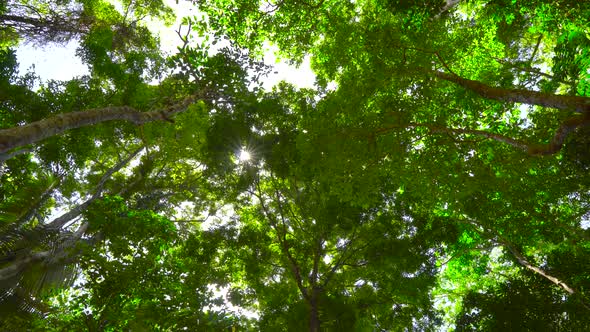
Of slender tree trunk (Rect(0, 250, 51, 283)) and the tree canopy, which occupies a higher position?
the tree canopy

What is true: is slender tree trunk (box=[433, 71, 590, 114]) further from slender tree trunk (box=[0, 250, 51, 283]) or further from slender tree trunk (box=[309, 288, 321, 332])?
slender tree trunk (box=[0, 250, 51, 283])

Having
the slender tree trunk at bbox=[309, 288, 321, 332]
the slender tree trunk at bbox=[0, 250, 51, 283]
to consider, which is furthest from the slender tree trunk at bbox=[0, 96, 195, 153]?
the slender tree trunk at bbox=[309, 288, 321, 332]

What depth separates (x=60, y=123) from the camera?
5.41 m

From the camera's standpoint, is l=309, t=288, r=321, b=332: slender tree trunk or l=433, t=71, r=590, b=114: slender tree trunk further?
l=309, t=288, r=321, b=332: slender tree trunk

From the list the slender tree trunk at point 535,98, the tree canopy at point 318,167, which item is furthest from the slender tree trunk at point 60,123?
the slender tree trunk at point 535,98

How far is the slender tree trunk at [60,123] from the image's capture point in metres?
4.45

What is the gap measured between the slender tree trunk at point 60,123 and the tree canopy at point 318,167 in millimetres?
40

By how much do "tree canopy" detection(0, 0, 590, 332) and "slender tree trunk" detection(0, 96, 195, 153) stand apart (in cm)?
4

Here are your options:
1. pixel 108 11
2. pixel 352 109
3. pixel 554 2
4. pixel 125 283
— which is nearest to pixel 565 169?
pixel 554 2

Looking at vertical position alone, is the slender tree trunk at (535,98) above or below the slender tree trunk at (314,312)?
above

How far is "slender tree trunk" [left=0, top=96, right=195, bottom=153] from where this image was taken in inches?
175

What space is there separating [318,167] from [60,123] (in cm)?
651

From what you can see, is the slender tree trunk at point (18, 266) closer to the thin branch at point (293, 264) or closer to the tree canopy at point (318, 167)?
the tree canopy at point (318, 167)

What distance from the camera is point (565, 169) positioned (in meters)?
9.37
